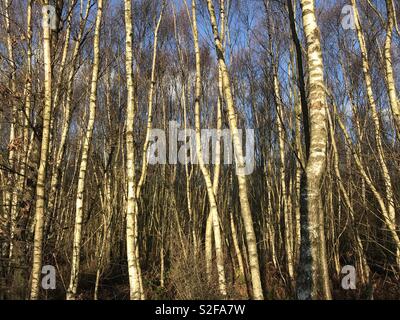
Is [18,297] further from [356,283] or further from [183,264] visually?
[356,283]

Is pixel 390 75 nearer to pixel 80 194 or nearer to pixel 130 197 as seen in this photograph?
pixel 130 197

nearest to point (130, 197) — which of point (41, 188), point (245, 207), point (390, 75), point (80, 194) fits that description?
point (80, 194)

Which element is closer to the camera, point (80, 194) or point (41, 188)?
point (41, 188)

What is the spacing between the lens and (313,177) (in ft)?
10.7

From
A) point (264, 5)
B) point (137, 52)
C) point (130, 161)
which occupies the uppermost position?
point (264, 5)

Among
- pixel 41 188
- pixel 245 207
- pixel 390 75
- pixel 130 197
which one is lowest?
pixel 245 207

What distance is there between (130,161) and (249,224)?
1.94m

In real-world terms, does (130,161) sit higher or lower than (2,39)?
lower

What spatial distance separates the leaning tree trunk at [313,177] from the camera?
3064 mm

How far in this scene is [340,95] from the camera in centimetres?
1118

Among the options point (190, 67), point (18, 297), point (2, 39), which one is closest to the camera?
point (18, 297)

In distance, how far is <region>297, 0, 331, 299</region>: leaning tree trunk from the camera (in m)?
3.06

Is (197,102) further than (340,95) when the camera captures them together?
No

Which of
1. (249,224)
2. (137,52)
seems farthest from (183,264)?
(137,52)
